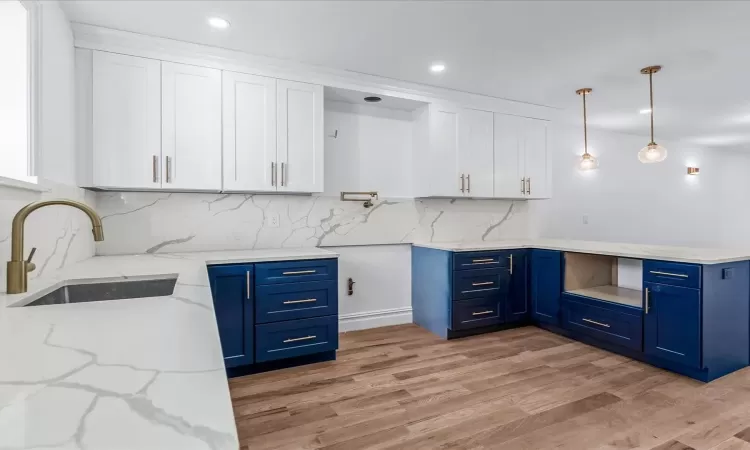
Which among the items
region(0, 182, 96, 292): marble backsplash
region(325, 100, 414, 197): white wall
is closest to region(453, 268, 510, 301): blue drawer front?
region(325, 100, 414, 197): white wall

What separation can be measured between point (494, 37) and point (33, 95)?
2.69m

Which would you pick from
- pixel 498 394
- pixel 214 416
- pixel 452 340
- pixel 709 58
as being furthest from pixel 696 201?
pixel 214 416

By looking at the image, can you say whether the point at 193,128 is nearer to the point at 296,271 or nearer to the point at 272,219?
the point at 272,219

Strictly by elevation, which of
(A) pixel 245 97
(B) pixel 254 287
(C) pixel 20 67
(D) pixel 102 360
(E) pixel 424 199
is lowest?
(B) pixel 254 287

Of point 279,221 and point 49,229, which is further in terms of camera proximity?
point 279,221

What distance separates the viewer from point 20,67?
1761mm

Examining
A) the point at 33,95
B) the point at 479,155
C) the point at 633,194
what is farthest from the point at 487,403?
the point at 633,194

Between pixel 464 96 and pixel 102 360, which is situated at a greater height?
pixel 464 96

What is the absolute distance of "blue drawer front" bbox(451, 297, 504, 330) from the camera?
3447mm

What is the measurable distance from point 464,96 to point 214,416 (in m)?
3.80

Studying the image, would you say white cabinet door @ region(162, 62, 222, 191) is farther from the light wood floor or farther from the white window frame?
the light wood floor

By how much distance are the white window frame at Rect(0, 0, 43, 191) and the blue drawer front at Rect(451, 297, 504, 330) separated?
300 cm

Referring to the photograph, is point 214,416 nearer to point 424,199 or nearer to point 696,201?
point 424,199

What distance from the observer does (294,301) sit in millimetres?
2814
